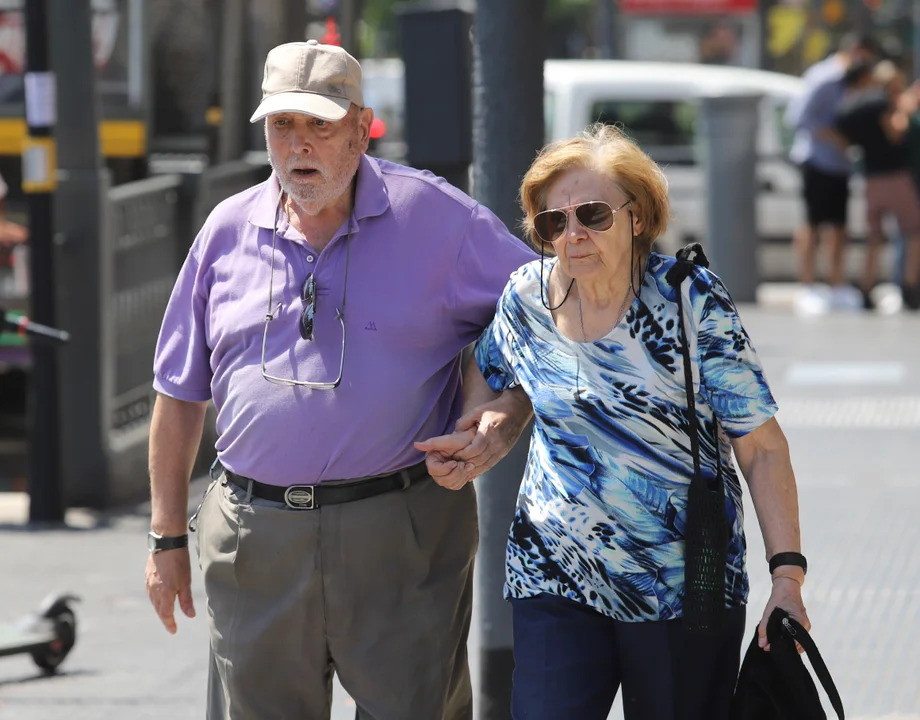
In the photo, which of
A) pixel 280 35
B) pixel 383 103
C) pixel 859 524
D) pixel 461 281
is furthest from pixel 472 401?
pixel 383 103

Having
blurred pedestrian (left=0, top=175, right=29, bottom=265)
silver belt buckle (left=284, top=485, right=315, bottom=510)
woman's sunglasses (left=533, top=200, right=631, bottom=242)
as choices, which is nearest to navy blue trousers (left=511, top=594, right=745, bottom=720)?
silver belt buckle (left=284, top=485, right=315, bottom=510)

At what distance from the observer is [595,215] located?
3.46 metres

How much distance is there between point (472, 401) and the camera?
372cm

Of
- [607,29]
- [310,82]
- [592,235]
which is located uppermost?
[607,29]

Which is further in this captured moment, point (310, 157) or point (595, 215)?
point (310, 157)

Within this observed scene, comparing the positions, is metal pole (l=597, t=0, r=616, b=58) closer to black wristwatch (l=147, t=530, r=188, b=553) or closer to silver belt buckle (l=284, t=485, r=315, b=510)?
black wristwatch (l=147, t=530, r=188, b=553)

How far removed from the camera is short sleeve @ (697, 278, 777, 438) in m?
3.39

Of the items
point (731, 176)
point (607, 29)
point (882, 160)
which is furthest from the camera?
point (607, 29)

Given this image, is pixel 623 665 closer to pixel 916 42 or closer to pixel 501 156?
pixel 501 156

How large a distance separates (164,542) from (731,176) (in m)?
11.5

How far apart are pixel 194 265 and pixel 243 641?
2.58 ft

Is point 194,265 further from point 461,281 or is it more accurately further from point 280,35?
point 280,35

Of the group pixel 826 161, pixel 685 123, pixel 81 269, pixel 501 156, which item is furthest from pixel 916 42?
pixel 501 156

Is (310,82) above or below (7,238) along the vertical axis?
above
